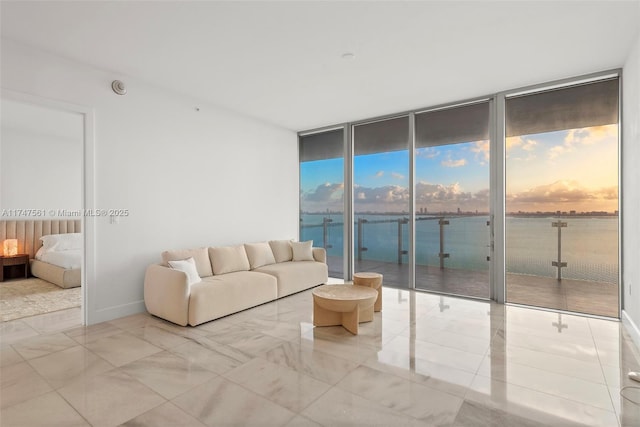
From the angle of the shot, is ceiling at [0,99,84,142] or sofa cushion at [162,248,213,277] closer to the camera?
sofa cushion at [162,248,213,277]

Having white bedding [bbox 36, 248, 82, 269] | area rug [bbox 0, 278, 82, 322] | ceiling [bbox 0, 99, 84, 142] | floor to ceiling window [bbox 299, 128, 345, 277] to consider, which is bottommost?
area rug [bbox 0, 278, 82, 322]

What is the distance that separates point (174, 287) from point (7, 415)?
5.53ft

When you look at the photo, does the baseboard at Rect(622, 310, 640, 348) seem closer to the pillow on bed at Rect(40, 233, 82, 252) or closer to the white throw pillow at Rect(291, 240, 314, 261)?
the white throw pillow at Rect(291, 240, 314, 261)

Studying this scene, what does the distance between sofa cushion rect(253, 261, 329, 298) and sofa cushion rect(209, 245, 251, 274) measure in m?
0.25

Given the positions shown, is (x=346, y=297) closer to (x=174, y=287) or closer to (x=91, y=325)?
(x=174, y=287)

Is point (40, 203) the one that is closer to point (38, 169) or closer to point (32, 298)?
point (38, 169)

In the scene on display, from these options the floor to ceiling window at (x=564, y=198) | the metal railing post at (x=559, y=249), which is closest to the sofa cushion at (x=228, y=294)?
the floor to ceiling window at (x=564, y=198)

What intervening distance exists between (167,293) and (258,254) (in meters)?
1.67

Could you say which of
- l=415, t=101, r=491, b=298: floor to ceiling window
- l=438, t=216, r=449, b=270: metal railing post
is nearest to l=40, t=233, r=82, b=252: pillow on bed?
l=415, t=101, r=491, b=298: floor to ceiling window

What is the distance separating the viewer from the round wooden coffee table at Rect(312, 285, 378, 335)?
3.37 m

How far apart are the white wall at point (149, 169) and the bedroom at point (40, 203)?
158cm

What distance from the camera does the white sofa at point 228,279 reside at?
11.9 feet

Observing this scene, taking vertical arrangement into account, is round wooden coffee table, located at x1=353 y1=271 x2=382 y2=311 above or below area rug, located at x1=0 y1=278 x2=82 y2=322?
above

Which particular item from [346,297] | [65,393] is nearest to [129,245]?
[65,393]
